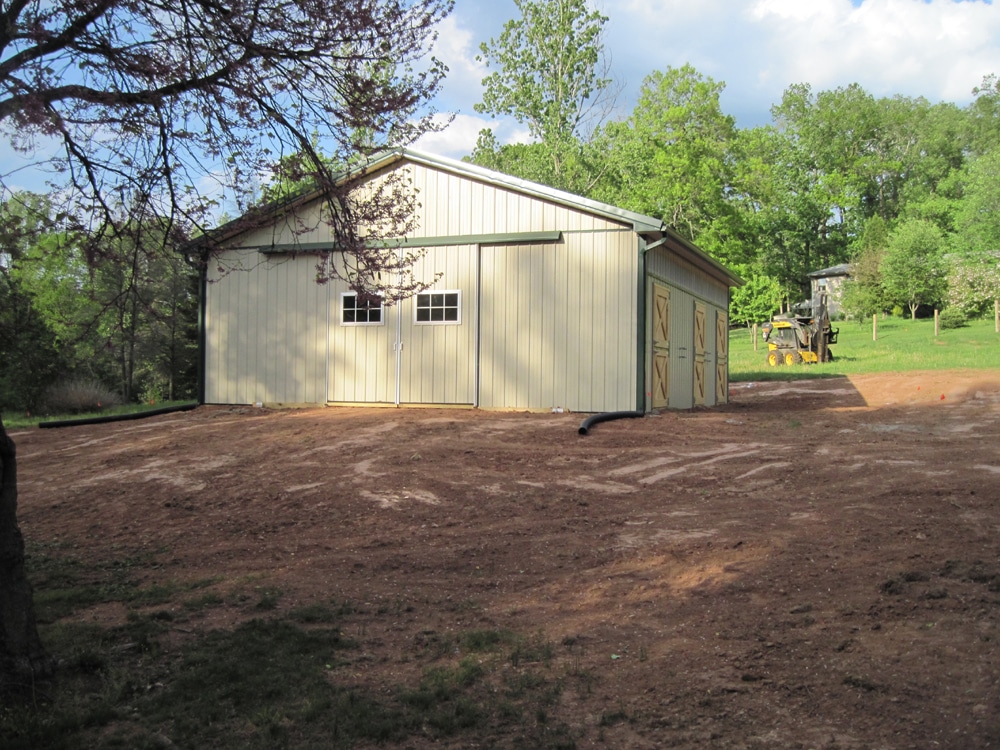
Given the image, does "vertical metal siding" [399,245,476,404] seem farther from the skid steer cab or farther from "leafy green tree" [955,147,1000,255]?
"leafy green tree" [955,147,1000,255]

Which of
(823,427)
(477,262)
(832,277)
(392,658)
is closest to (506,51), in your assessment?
(477,262)

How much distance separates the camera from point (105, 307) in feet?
17.0

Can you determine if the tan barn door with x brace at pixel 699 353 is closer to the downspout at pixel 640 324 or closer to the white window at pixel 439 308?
the downspout at pixel 640 324

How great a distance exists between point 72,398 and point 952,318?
34800 mm

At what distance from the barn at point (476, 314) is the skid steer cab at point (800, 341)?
16256 millimetres

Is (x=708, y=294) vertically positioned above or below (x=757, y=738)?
above

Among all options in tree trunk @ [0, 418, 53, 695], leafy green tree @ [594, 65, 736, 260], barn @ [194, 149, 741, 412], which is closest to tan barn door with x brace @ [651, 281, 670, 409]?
barn @ [194, 149, 741, 412]

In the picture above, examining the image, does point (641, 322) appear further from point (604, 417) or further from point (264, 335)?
point (264, 335)

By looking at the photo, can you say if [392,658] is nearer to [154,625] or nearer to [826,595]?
[154,625]

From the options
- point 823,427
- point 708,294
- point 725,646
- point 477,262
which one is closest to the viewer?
point 725,646

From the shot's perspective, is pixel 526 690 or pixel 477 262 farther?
pixel 477 262

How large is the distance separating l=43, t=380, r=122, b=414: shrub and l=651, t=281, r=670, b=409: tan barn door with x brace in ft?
51.9

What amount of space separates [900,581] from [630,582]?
1.60 meters

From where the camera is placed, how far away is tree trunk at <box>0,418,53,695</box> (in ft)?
12.8
